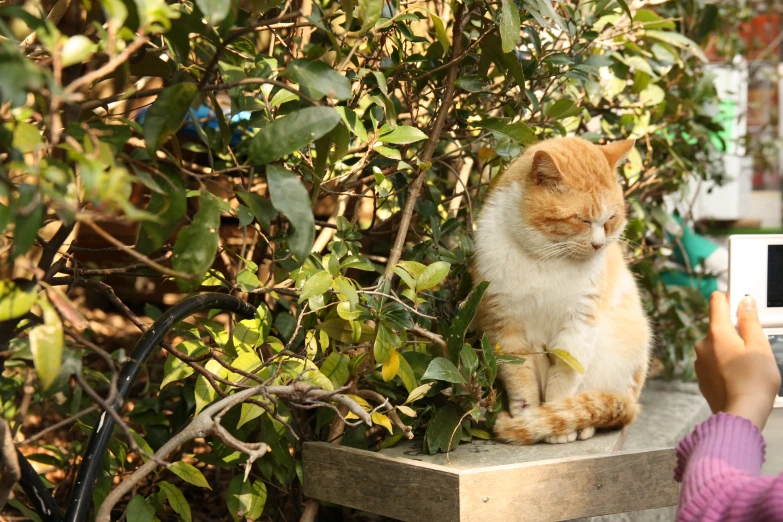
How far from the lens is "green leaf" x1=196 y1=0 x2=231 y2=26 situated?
0.81m

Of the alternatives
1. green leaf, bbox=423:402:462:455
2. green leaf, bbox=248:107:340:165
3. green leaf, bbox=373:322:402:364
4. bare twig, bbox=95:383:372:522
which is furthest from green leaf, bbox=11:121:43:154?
green leaf, bbox=423:402:462:455

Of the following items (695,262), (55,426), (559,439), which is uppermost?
(55,426)

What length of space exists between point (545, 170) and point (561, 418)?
0.52 metres

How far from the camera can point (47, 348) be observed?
767 millimetres

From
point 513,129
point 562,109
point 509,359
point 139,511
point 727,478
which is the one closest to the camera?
point 727,478

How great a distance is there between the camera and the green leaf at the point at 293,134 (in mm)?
936

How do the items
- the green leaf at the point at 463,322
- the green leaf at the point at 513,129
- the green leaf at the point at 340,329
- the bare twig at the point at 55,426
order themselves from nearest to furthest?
1. the bare twig at the point at 55,426
2. the green leaf at the point at 463,322
3. the green leaf at the point at 340,329
4. the green leaf at the point at 513,129

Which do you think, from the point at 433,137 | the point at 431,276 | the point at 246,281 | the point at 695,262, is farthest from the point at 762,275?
the point at 695,262

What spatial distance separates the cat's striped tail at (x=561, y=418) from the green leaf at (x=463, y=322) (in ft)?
0.84

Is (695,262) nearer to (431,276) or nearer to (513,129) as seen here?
(513,129)

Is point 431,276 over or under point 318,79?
under

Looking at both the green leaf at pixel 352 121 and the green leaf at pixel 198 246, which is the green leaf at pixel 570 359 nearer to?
the green leaf at pixel 352 121

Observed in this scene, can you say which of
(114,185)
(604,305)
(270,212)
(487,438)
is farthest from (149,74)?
(604,305)

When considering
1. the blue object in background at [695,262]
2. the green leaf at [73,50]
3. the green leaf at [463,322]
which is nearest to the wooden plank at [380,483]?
the green leaf at [463,322]
